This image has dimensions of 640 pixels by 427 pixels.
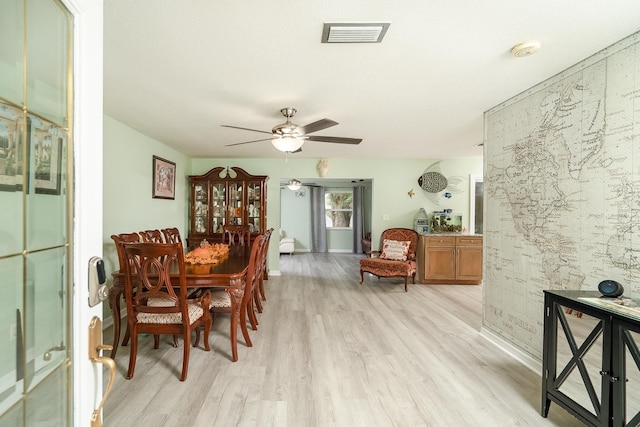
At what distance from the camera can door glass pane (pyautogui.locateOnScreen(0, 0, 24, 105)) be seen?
0.60 meters

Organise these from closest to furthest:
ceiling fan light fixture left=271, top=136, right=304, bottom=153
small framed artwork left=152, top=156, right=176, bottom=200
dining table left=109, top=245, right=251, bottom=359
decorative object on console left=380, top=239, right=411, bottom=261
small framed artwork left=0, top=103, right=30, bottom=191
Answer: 1. small framed artwork left=0, top=103, right=30, bottom=191
2. dining table left=109, top=245, right=251, bottom=359
3. ceiling fan light fixture left=271, top=136, right=304, bottom=153
4. small framed artwork left=152, top=156, right=176, bottom=200
5. decorative object on console left=380, top=239, right=411, bottom=261

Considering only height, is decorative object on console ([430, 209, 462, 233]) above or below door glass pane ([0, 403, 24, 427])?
above

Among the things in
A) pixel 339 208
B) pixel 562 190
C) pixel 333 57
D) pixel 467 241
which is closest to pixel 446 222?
pixel 467 241

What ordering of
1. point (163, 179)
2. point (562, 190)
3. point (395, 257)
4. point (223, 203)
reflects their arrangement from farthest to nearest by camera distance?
point (223, 203) < point (395, 257) < point (163, 179) < point (562, 190)

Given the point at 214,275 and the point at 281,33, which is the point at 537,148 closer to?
the point at 281,33

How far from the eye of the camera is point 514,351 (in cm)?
256

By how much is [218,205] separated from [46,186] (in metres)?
4.93

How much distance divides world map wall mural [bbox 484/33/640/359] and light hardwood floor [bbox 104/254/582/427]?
511mm

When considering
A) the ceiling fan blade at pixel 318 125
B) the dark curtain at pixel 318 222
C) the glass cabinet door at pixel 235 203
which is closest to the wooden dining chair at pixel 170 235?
the glass cabinet door at pixel 235 203

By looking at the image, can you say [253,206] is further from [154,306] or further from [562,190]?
[562,190]

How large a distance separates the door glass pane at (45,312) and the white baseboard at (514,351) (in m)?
2.95

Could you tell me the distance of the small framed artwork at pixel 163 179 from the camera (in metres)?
4.29

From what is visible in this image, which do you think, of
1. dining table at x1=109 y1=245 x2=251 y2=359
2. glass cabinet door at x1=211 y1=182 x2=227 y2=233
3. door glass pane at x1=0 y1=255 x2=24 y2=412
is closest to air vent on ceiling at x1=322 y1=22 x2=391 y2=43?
door glass pane at x1=0 y1=255 x2=24 y2=412

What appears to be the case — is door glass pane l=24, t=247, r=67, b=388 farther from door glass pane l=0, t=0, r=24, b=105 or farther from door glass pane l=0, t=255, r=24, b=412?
door glass pane l=0, t=0, r=24, b=105
